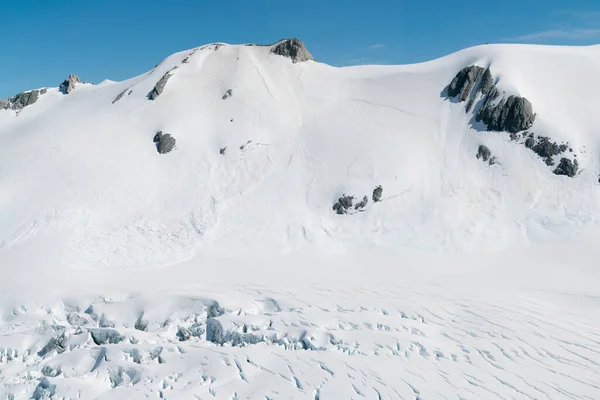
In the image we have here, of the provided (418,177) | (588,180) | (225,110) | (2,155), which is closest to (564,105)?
(588,180)

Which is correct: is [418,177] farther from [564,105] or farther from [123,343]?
[123,343]

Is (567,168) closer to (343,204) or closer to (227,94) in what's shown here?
(343,204)

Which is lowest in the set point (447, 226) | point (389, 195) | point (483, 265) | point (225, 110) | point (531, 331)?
point (531, 331)

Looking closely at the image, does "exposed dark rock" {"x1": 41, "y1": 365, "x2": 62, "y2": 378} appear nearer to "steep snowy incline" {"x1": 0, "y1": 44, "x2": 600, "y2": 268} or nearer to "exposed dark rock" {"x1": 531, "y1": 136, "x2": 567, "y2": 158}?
"steep snowy incline" {"x1": 0, "y1": 44, "x2": 600, "y2": 268}

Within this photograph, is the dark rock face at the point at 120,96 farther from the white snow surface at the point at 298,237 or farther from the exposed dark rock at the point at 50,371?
the exposed dark rock at the point at 50,371

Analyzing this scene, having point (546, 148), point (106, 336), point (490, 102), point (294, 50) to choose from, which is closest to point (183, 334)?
point (106, 336)

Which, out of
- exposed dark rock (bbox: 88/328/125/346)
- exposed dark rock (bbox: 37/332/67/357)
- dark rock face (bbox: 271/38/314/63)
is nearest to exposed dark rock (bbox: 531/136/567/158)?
dark rock face (bbox: 271/38/314/63)
